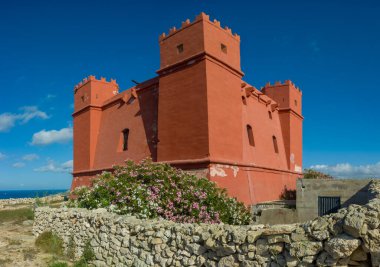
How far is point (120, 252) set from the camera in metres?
7.15

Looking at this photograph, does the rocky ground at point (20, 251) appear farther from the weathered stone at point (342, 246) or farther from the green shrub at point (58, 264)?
the weathered stone at point (342, 246)

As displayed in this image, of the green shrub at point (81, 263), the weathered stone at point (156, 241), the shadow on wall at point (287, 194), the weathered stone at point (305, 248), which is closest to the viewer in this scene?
the weathered stone at point (305, 248)

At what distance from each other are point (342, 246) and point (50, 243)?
8167 millimetres

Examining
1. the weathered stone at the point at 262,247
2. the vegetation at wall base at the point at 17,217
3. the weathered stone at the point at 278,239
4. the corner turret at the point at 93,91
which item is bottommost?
the vegetation at wall base at the point at 17,217

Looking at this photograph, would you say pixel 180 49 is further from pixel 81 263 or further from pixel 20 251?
pixel 20 251

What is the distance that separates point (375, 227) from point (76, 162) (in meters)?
19.7

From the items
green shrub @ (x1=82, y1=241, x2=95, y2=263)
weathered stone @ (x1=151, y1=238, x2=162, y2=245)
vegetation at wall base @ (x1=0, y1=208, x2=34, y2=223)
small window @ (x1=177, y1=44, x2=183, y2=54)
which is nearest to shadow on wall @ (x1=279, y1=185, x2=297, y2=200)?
small window @ (x1=177, y1=44, x2=183, y2=54)

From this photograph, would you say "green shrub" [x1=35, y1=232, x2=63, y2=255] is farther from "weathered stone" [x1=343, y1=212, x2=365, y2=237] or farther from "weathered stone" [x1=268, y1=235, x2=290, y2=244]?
"weathered stone" [x1=343, y1=212, x2=365, y2=237]

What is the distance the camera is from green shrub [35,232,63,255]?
29.6 feet

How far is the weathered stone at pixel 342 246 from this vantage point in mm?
3846

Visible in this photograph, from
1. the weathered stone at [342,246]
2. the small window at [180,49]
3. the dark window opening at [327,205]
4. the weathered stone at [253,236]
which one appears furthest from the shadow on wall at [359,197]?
the weathered stone at [342,246]

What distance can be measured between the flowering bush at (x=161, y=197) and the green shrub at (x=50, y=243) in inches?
45.3

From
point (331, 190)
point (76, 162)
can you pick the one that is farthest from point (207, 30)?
point (76, 162)

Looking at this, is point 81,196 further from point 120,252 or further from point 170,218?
point 120,252
